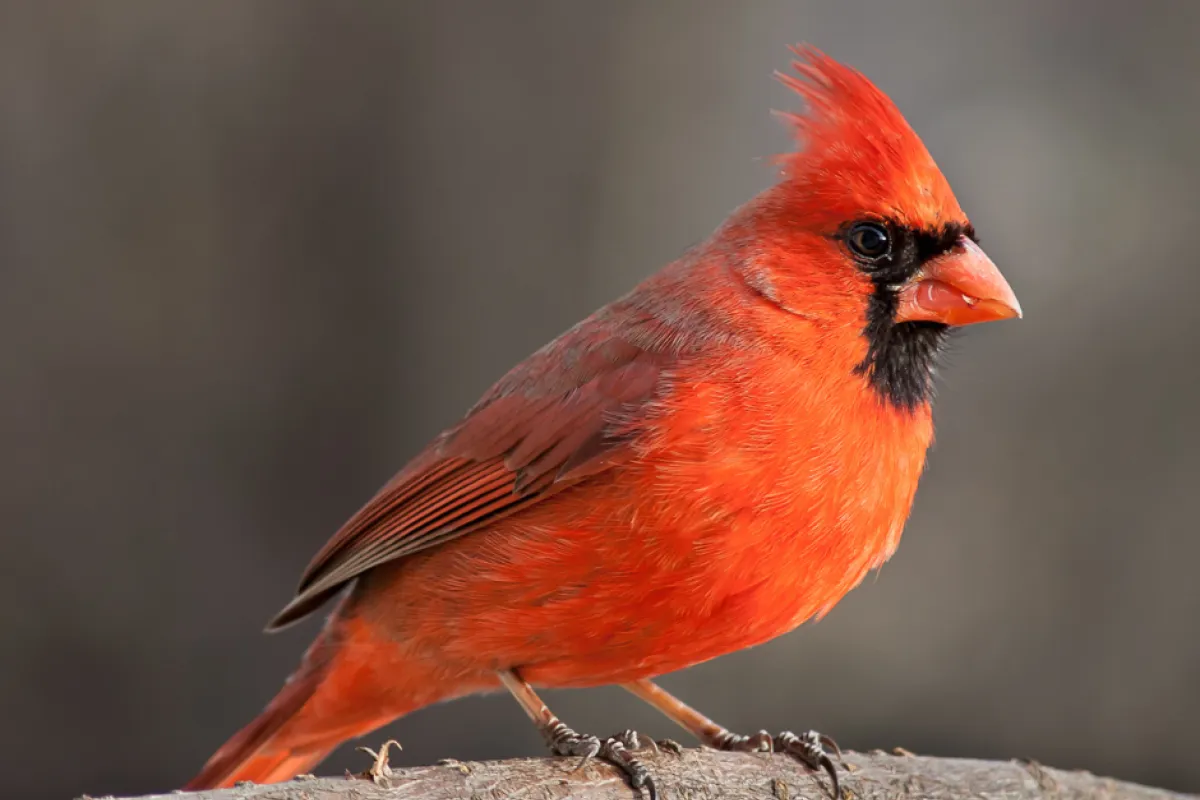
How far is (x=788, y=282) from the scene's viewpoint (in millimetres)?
2459

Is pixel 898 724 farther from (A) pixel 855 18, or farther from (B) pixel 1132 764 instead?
(A) pixel 855 18

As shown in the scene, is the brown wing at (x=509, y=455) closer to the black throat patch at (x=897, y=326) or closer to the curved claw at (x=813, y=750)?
the black throat patch at (x=897, y=326)

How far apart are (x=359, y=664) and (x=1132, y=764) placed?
7.06 ft

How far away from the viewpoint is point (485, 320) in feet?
12.0

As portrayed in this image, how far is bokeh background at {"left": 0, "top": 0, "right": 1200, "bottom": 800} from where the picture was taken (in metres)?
3.35

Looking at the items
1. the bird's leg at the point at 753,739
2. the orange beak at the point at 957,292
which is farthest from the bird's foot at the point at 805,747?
the orange beak at the point at 957,292

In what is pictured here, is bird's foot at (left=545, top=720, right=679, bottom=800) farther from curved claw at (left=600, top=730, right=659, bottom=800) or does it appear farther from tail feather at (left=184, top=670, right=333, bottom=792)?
tail feather at (left=184, top=670, right=333, bottom=792)

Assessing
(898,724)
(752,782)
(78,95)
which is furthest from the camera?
(898,724)

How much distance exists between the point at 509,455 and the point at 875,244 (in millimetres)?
783

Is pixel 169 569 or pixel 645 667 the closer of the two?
pixel 645 667

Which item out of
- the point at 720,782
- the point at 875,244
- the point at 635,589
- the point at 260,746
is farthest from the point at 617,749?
the point at 875,244

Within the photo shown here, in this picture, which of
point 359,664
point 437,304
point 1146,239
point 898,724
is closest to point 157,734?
point 359,664

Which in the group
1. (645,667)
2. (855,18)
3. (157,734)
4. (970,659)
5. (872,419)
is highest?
(855,18)

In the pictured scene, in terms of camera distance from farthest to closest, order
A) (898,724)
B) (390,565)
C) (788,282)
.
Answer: (898,724), (390,565), (788,282)
